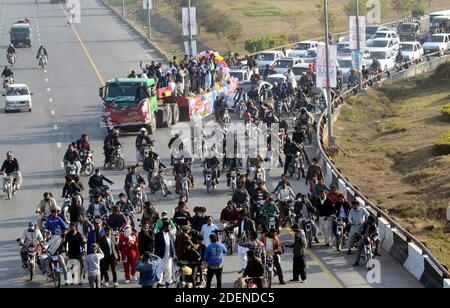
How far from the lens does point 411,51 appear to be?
71812mm

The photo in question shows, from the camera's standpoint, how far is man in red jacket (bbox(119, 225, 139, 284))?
25875mm

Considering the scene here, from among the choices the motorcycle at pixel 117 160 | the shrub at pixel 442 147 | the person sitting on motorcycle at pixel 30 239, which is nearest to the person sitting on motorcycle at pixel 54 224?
the person sitting on motorcycle at pixel 30 239

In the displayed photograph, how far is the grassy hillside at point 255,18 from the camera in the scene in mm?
91188

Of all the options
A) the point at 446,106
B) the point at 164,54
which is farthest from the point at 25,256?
the point at 164,54

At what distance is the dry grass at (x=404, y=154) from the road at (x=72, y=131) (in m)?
2.86

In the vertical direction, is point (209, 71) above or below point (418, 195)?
above

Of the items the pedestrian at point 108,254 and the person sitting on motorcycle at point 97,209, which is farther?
the person sitting on motorcycle at point 97,209

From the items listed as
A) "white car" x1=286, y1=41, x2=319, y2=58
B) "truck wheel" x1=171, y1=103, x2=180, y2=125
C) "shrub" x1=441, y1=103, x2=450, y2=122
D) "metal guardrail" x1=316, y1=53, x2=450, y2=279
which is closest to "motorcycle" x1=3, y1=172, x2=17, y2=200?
"metal guardrail" x1=316, y1=53, x2=450, y2=279

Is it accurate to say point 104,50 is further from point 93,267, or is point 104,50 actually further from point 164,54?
point 93,267

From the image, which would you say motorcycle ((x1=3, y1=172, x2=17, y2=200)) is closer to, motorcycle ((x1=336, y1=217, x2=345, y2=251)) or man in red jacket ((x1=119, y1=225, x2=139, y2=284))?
man in red jacket ((x1=119, y1=225, x2=139, y2=284))

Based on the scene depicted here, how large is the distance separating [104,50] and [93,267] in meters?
54.8

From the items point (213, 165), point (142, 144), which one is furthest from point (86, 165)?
point (213, 165)

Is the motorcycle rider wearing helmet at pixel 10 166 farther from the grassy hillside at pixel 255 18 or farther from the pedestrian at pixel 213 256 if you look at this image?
the grassy hillside at pixel 255 18
